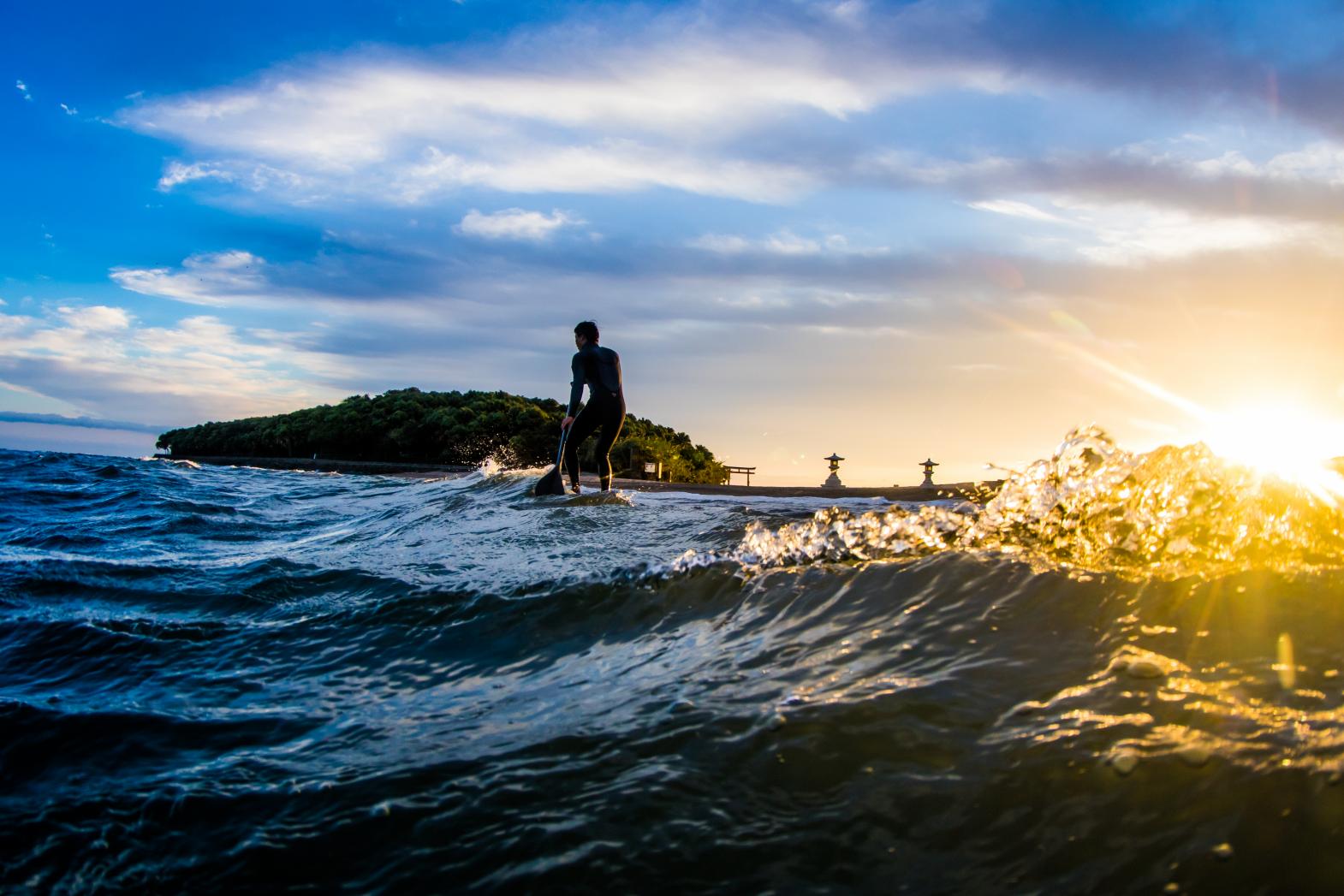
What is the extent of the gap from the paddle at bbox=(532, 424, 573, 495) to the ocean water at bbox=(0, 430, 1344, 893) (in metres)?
5.90

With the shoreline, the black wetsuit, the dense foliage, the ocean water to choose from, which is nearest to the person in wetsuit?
the black wetsuit

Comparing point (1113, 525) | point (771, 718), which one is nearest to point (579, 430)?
point (1113, 525)

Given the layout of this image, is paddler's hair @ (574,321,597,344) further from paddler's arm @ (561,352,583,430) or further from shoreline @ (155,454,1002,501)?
shoreline @ (155,454,1002,501)

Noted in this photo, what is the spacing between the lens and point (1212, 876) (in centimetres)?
185

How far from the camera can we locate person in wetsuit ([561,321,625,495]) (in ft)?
35.9

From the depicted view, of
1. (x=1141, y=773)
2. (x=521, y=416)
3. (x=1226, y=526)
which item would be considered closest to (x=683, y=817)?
(x=1141, y=773)

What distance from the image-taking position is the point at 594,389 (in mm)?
11039

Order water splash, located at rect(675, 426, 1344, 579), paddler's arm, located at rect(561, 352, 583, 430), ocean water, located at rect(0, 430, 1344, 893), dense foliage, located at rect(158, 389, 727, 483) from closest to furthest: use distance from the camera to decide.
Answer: ocean water, located at rect(0, 430, 1344, 893) → water splash, located at rect(675, 426, 1344, 579) → paddler's arm, located at rect(561, 352, 583, 430) → dense foliage, located at rect(158, 389, 727, 483)

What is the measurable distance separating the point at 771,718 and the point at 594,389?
28.4ft

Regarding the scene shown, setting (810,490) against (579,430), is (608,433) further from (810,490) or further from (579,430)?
(810,490)

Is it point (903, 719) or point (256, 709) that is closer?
point (903, 719)

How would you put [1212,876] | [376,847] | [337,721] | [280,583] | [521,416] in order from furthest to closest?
1. [521,416]
2. [280,583]
3. [337,721]
4. [376,847]
5. [1212,876]

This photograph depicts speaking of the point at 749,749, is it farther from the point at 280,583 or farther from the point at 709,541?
the point at 280,583

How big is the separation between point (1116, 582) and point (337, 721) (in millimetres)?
2926
